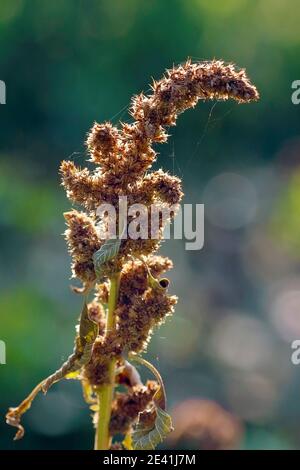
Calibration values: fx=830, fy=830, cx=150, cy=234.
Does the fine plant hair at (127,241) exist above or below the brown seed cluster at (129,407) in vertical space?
above

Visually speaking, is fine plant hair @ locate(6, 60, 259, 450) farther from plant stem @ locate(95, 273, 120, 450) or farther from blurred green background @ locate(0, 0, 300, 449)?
blurred green background @ locate(0, 0, 300, 449)

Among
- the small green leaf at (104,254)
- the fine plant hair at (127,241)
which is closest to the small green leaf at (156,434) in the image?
the fine plant hair at (127,241)

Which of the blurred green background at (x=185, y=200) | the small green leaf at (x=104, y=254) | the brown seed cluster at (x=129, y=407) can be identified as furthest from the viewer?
the blurred green background at (x=185, y=200)

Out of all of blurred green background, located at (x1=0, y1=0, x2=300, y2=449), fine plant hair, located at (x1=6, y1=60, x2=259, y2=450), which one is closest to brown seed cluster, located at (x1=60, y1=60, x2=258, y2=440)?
fine plant hair, located at (x1=6, y1=60, x2=259, y2=450)

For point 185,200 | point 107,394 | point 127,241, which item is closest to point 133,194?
point 127,241

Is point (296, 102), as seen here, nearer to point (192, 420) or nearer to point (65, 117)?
point (65, 117)

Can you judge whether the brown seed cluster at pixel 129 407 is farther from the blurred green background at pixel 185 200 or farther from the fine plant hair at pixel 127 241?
the blurred green background at pixel 185 200

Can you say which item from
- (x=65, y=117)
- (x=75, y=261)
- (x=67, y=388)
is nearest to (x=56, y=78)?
(x=65, y=117)
